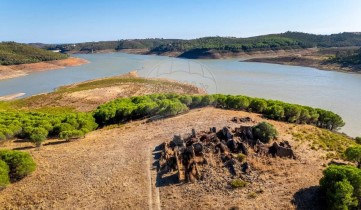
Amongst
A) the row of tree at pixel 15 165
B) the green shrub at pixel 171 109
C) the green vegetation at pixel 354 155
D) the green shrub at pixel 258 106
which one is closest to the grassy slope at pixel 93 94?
the green shrub at pixel 171 109

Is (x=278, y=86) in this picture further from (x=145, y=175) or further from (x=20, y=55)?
(x=20, y=55)

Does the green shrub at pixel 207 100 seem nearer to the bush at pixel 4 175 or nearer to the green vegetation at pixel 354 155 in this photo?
the green vegetation at pixel 354 155

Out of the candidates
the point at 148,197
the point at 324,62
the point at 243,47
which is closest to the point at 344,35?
the point at 243,47

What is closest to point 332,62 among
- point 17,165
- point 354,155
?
point 354,155

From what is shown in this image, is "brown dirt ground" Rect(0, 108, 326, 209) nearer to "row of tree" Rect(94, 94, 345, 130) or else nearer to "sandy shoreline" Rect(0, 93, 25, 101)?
"row of tree" Rect(94, 94, 345, 130)

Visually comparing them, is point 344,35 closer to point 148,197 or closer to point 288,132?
point 288,132

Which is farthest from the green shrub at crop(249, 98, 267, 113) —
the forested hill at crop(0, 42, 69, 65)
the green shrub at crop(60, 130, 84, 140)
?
the forested hill at crop(0, 42, 69, 65)
